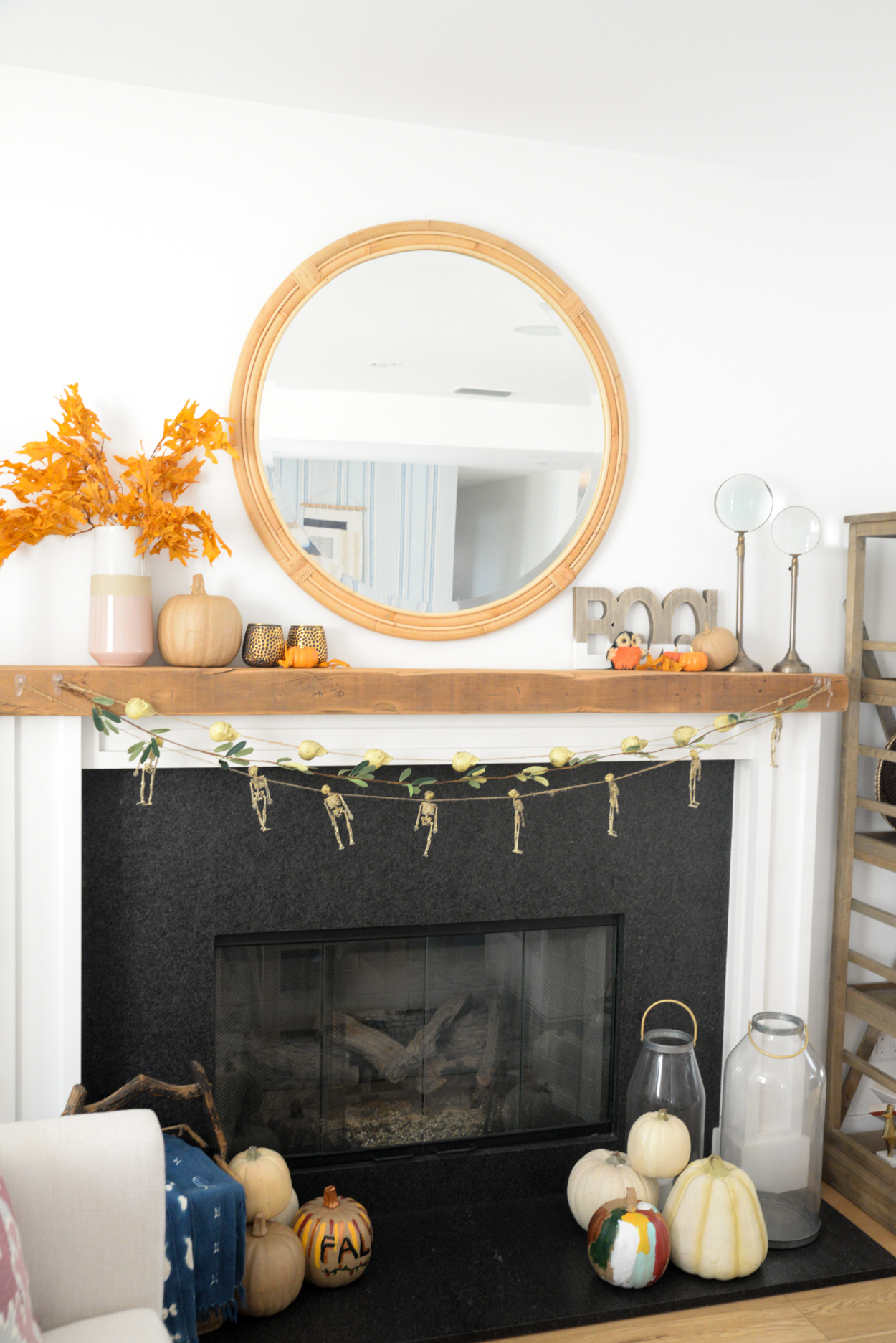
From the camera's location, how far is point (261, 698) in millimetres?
2100

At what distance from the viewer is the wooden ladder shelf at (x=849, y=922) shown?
249 cm

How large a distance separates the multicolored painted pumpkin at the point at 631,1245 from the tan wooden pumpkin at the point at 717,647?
1.17 metres

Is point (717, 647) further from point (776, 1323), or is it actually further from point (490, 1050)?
point (776, 1323)

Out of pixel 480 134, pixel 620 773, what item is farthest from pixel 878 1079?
pixel 480 134

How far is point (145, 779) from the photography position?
2182 millimetres

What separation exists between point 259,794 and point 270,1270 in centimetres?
93

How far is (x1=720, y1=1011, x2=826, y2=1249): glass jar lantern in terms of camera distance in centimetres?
237

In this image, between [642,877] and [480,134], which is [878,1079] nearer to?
[642,877]

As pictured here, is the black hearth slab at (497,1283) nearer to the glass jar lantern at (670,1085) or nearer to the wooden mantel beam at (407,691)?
the glass jar lantern at (670,1085)

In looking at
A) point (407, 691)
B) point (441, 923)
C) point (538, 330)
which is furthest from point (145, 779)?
point (538, 330)

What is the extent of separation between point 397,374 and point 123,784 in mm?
1082

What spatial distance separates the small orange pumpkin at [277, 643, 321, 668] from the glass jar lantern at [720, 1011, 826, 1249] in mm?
1305

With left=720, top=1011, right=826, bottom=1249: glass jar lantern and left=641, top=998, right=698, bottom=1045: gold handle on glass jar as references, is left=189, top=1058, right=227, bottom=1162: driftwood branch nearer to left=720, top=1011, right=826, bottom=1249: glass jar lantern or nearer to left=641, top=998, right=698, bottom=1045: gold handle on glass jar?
left=641, top=998, right=698, bottom=1045: gold handle on glass jar

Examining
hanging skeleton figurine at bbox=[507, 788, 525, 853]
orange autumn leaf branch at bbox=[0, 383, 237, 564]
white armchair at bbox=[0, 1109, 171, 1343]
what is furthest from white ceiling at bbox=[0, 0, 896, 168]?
white armchair at bbox=[0, 1109, 171, 1343]
